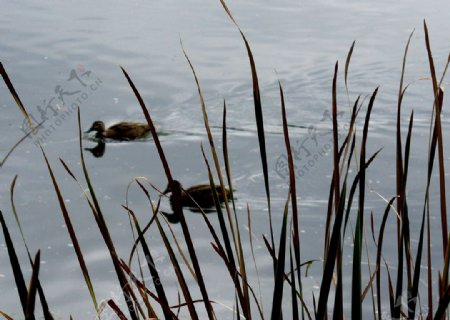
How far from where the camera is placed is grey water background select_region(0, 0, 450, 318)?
3230 millimetres

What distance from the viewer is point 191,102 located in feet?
16.9

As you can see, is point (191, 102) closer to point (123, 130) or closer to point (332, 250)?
point (123, 130)

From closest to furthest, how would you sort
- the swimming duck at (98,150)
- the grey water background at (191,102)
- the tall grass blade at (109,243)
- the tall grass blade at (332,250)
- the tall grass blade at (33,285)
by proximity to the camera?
the tall grass blade at (33,285) → the tall grass blade at (332,250) → the tall grass blade at (109,243) → the grey water background at (191,102) → the swimming duck at (98,150)

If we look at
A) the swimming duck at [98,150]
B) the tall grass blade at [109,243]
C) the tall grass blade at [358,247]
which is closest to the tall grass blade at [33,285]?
the tall grass blade at [109,243]

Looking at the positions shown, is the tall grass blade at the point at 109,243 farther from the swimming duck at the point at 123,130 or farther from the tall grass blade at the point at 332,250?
the swimming duck at the point at 123,130

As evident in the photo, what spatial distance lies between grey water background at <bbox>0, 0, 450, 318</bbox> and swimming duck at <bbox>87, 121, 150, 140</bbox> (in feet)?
0.20

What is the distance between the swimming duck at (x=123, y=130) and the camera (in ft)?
14.7

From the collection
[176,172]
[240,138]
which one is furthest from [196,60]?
[176,172]

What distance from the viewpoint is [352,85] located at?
5.47 meters

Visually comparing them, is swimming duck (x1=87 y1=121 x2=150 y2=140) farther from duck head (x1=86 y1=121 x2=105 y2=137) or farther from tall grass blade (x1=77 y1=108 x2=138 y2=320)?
tall grass blade (x1=77 y1=108 x2=138 y2=320)

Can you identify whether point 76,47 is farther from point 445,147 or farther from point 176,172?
point 445,147

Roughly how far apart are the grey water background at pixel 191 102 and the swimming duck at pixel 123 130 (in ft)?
0.20

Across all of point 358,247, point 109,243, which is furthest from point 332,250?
point 109,243

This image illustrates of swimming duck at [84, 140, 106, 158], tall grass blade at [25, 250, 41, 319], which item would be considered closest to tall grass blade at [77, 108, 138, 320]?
tall grass blade at [25, 250, 41, 319]
